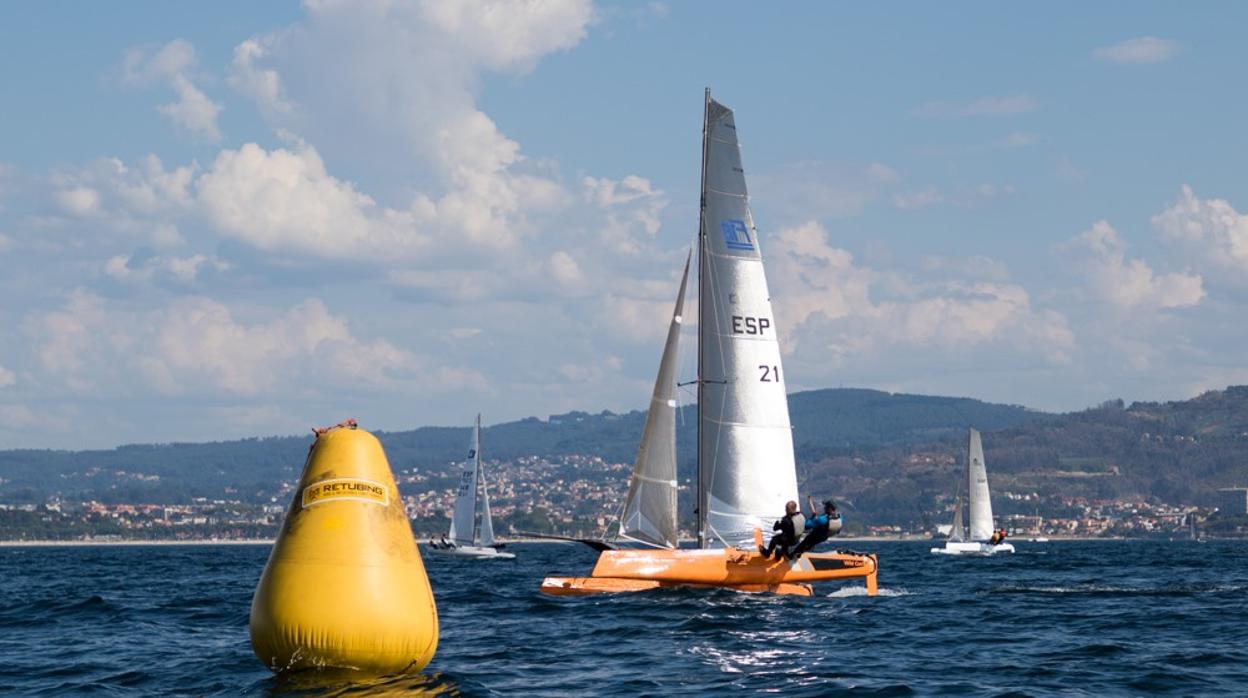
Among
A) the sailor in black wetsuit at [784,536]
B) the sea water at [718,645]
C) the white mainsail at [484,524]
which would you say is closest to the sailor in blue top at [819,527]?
the sailor in black wetsuit at [784,536]

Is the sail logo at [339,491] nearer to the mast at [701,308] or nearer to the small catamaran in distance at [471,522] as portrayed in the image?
the mast at [701,308]

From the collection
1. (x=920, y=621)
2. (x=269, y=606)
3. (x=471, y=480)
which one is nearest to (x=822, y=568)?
(x=920, y=621)

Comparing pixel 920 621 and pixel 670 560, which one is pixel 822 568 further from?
pixel 920 621

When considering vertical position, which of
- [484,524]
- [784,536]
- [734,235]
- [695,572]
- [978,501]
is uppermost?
[734,235]

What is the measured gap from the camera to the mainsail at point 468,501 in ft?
322

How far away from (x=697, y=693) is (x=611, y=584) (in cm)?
1543

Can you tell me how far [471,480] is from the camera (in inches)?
3915

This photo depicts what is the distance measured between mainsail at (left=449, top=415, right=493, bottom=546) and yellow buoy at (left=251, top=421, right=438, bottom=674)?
76.4 metres

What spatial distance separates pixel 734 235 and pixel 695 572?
27.6ft

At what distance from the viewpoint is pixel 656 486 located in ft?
126

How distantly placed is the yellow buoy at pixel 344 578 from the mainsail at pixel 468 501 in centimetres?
7637

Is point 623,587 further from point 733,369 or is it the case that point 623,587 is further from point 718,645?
point 718,645

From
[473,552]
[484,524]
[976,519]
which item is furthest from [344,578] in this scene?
[976,519]

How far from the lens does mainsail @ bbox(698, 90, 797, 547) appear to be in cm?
3838
